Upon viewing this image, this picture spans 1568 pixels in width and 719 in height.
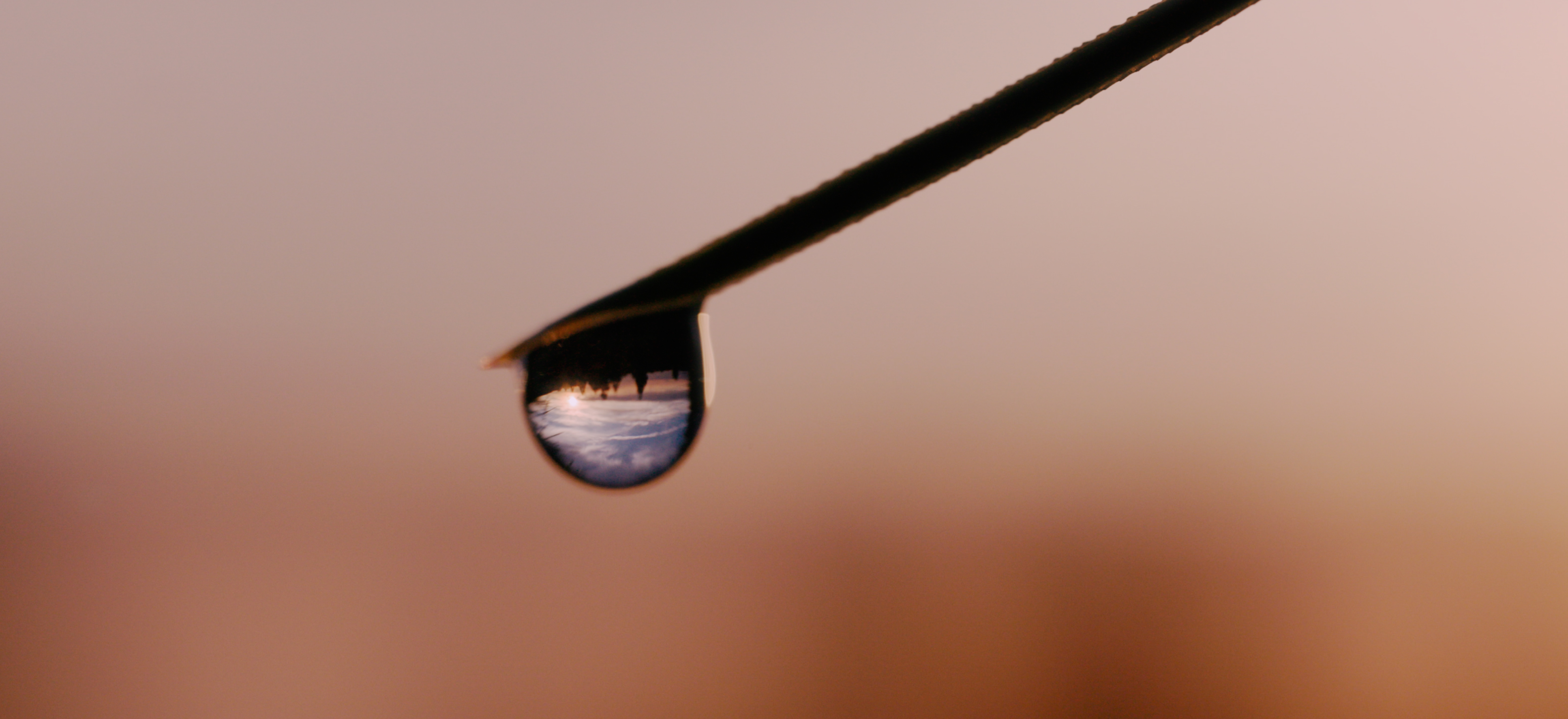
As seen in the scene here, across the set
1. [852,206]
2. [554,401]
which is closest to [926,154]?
[852,206]

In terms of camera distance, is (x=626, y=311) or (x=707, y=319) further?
(x=707, y=319)

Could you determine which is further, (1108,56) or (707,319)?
(707,319)

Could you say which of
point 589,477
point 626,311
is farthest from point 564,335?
point 589,477

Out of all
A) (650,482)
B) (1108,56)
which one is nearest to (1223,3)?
(1108,56)

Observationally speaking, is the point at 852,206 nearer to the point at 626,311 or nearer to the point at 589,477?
the point at 626,311

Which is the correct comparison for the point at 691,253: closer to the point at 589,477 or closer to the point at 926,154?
the point at 926,154
